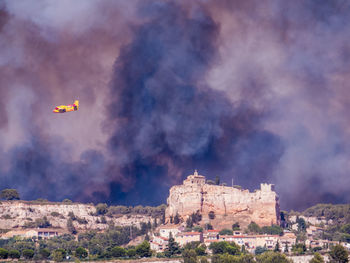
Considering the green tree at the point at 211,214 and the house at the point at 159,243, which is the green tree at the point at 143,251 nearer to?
the house at the point at 159,243

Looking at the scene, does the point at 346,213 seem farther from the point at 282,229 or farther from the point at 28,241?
the point at 28,241

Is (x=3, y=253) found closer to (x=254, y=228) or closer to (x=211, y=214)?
(x=211, y=214)

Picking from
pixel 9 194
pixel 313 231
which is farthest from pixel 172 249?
pixel 9 194

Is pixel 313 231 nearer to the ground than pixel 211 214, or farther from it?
nearer to the ground

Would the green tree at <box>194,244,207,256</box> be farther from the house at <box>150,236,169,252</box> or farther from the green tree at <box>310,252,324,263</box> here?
the green tree at <box>310,252,324,263</box>

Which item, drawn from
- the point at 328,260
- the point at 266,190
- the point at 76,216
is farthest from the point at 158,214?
the point at 328,260
